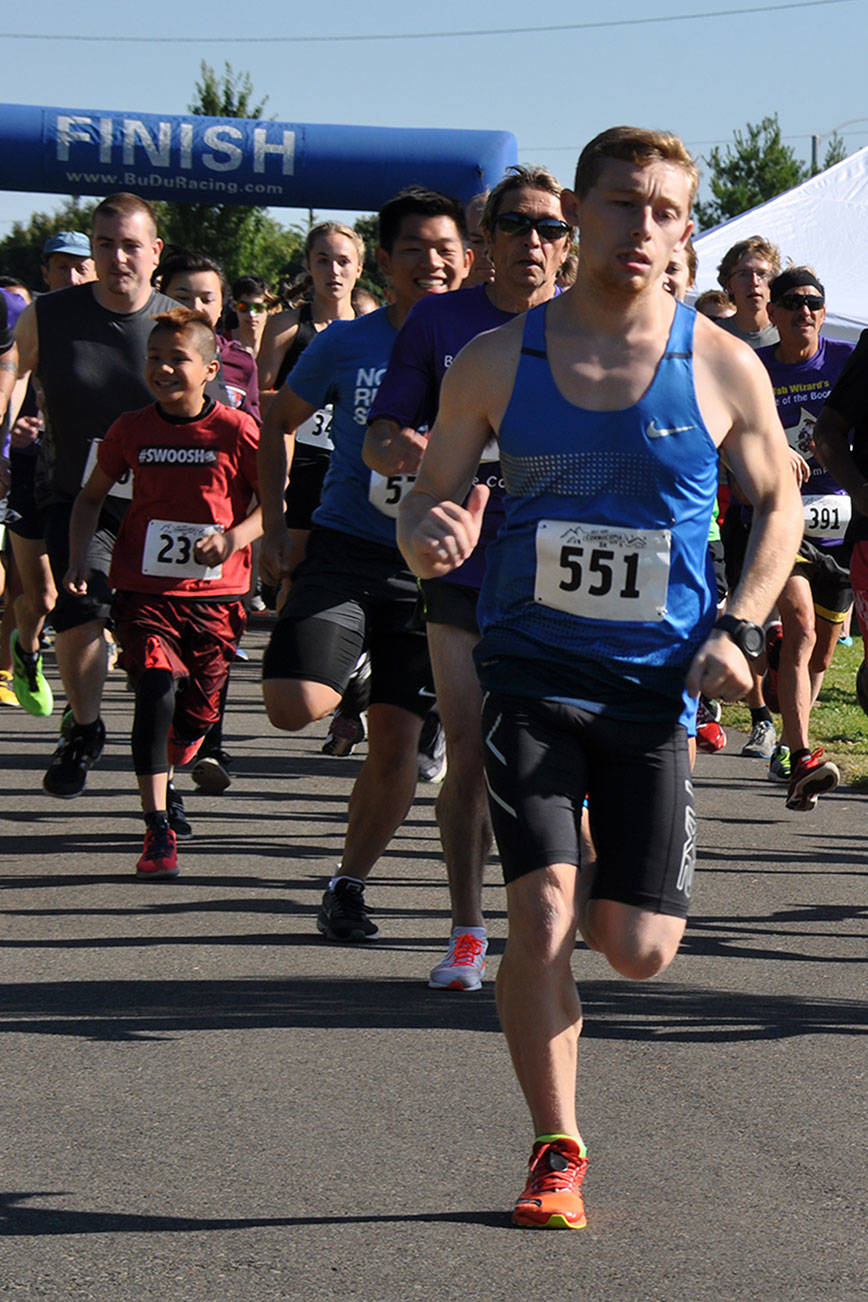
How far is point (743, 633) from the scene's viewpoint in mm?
3607

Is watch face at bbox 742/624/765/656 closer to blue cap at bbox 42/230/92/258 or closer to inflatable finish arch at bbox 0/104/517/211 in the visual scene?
blue cap at bbox 42/230/92/258

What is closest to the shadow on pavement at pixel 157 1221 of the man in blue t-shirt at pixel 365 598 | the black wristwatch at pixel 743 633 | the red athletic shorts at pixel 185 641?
the black wristwatch at pixel 743 633

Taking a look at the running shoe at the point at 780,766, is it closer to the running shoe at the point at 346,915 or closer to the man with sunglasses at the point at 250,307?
the running shoe at the point at 346,915

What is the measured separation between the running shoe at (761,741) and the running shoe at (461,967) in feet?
17.6

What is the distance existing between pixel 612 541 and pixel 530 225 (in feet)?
6.25

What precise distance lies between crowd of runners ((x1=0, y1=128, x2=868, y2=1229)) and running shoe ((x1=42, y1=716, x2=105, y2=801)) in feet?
0.04

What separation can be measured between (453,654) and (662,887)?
1818 millimetres

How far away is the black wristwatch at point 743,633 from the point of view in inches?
142

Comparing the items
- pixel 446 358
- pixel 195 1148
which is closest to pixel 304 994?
pixel 195 1148

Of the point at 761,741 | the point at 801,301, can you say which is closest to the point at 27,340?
the point at 801,301

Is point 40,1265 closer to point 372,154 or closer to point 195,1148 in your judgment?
point 195,1148

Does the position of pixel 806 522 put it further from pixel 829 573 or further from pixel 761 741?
pixel 761 741

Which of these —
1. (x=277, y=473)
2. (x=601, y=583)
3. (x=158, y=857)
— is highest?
(x=601, y=583)

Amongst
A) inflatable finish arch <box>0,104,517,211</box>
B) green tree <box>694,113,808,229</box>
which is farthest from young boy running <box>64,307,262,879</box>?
green tree <box>694,113,808,229</box>
